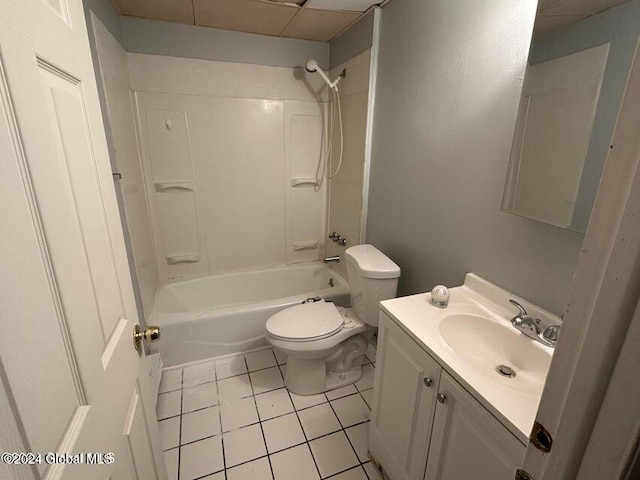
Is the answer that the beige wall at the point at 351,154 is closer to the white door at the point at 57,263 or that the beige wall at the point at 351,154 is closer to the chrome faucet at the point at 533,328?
the chrome faucet at the point at 533,328

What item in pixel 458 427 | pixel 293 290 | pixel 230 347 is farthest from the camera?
pixel 293 290

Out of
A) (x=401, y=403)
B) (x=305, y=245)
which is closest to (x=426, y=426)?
(x=401, y=403)

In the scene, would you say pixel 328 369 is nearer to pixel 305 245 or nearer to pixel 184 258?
pixel 305 245

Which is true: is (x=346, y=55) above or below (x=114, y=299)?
above

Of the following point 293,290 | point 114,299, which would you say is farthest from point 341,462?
point 293,290

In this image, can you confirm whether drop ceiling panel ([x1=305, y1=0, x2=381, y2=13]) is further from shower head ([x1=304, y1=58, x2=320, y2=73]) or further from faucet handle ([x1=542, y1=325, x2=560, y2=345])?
faucet handle ([x1=542, y1=325, x2=560, y2=345])

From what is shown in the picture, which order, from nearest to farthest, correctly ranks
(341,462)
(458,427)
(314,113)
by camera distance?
(458,427) → (341,462) → (314,113)

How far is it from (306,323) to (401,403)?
73cm

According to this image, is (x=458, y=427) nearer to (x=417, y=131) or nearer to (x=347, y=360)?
(x=347, y=360)

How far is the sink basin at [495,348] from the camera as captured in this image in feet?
3.23

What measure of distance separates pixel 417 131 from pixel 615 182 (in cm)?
140

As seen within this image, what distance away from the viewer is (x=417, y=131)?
1627mm

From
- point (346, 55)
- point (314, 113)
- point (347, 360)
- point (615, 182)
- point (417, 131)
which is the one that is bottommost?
point (347, 360)

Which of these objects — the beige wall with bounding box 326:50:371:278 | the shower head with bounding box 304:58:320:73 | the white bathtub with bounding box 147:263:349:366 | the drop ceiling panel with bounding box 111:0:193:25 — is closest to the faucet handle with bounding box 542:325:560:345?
the beige wall with bounding box 326:50:371:278
